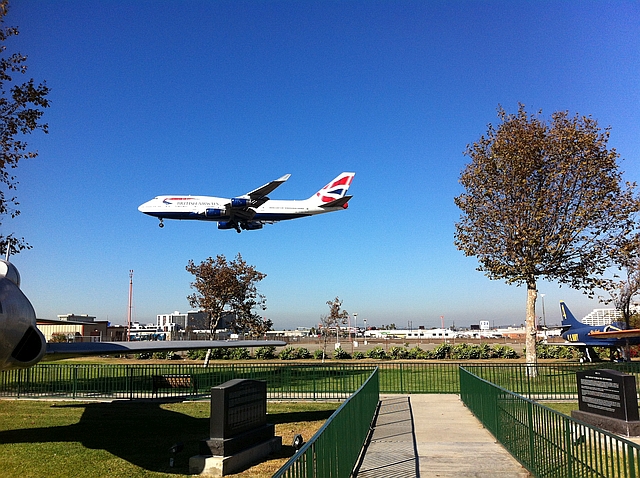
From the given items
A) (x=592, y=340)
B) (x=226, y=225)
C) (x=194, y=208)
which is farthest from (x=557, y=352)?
(x=194, y=208)

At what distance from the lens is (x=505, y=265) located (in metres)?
25.5

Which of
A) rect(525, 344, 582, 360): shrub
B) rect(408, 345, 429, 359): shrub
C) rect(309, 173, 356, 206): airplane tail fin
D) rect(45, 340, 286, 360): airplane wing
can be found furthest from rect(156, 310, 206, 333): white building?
rect(45, 340, 286, 360): airplane wing

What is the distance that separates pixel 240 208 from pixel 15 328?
25.5m

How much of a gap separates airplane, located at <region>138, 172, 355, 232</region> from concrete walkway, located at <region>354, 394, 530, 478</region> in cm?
2050

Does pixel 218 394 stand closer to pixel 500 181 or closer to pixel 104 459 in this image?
pixel 104 459

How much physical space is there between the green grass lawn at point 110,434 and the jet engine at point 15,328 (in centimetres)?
192

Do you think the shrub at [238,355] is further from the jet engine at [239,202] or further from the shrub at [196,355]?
the jet engine at [239,202]

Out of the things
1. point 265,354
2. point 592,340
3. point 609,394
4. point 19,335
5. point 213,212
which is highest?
point 213,212

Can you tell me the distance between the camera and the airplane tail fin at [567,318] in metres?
37.8

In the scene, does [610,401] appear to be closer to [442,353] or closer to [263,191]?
[263,191]

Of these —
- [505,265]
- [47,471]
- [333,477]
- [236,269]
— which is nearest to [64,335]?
[236,269]

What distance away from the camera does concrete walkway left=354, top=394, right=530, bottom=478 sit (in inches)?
321

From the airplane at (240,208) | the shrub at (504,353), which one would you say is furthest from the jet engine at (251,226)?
the shrub at (504,353)

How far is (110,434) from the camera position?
12.1m
